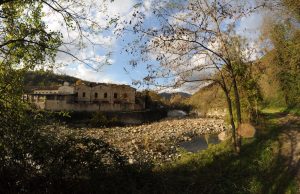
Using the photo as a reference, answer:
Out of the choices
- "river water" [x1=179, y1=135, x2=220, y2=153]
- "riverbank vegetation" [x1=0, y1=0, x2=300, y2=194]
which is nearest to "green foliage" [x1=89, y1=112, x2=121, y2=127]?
"river water" [x1=179, y1=135, x2=220, y2=153]

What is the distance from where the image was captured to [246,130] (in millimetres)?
21469

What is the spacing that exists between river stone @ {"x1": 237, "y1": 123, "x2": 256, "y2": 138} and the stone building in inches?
1637

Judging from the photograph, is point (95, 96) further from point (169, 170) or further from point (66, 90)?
point (169, 170)

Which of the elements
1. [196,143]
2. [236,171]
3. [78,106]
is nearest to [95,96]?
[78,106]

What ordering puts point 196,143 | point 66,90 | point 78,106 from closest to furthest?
point 196,143, point 78,106, point 66,90

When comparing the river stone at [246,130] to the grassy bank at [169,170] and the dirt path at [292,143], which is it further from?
the dirt path at [292,143]

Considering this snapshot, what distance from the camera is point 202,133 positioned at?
38.7m

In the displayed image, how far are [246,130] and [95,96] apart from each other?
4760 cm

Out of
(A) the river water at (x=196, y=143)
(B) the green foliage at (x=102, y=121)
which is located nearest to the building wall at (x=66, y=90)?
(B) the green foliage at (x=102, y=121)

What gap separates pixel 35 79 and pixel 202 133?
91.6 meters

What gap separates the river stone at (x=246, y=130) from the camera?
2053cm

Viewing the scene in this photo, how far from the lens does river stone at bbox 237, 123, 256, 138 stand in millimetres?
20531

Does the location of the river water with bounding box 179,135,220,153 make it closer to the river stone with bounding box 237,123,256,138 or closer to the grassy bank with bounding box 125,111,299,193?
the river stone with bounding box 237,123,256,138

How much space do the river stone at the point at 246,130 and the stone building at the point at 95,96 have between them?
41.6 m
